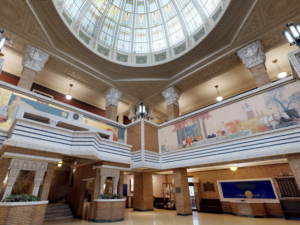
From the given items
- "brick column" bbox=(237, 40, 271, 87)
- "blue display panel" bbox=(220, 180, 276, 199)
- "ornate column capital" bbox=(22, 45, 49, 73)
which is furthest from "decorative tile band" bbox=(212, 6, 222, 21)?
"ornate column capital" bbox=(22, 45, 49, 73)

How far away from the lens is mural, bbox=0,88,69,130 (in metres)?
8.48

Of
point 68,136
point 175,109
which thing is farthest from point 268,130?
point 68,136

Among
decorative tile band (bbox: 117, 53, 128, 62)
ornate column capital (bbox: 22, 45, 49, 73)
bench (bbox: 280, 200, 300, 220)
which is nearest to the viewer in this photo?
bench (bbox: 280, 200, 300, 220)

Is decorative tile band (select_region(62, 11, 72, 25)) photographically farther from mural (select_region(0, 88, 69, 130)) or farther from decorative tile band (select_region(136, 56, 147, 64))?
mural (select_region(0, 88, 69, 130))

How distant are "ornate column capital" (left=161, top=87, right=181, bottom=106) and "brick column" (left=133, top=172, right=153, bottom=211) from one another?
21.1 feet

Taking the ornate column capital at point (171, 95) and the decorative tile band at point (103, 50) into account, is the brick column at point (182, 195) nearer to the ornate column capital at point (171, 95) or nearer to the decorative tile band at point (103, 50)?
the ornate column capital at point (171, 95)

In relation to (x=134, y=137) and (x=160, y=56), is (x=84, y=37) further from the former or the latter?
(x=134, y=137)

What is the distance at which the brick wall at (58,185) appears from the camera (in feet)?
41.7

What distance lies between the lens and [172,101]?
15.0 metres

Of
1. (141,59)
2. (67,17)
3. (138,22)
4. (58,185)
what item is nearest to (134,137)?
(58,185)

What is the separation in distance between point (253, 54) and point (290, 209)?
9.35 metres

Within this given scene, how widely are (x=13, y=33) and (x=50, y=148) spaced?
8621 millimetres

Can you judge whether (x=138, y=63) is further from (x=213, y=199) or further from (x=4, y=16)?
(x=213, y=199)

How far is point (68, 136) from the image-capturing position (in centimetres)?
759
